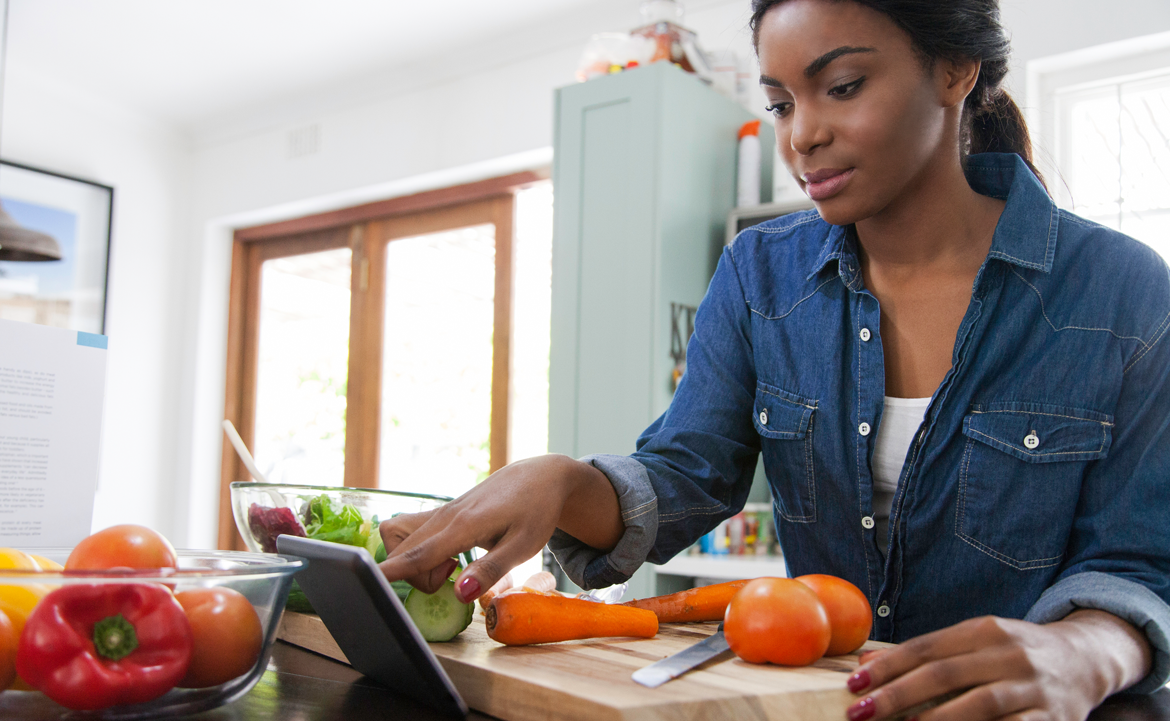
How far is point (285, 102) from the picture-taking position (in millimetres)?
4074

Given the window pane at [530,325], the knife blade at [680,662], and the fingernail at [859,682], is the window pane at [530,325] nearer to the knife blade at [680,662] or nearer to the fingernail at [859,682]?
the knife blade at [680,662]

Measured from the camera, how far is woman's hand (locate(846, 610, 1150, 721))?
564 millimetres

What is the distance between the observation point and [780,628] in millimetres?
659

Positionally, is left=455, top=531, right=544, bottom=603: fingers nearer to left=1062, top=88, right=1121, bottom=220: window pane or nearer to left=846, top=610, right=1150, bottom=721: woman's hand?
left=846, top=610, right=1150, bottom=721: woman's hand

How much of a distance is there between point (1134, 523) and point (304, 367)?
3.85m

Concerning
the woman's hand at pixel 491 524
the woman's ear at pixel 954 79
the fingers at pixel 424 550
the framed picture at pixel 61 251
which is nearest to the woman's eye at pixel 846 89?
the woman's ear at pixel 954 79

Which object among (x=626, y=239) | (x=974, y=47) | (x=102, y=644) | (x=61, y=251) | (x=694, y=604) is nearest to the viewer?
(x=102, y=644)

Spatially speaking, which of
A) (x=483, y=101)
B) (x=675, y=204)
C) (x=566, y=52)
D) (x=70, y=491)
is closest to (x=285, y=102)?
(x=483, y=101)

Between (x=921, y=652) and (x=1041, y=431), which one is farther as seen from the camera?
(x=1041, y=431)

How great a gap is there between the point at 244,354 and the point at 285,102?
48.6 inches

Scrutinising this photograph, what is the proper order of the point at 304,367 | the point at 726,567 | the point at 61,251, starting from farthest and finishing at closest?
the point at 304,367
the point at 61,251
the point at 726,567

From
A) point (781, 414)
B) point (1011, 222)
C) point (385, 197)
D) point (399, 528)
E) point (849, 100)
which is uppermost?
point (385, 197)

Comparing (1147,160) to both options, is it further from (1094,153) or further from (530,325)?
(530,325)

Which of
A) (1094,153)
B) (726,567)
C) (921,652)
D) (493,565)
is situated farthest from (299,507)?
(1094,153)
